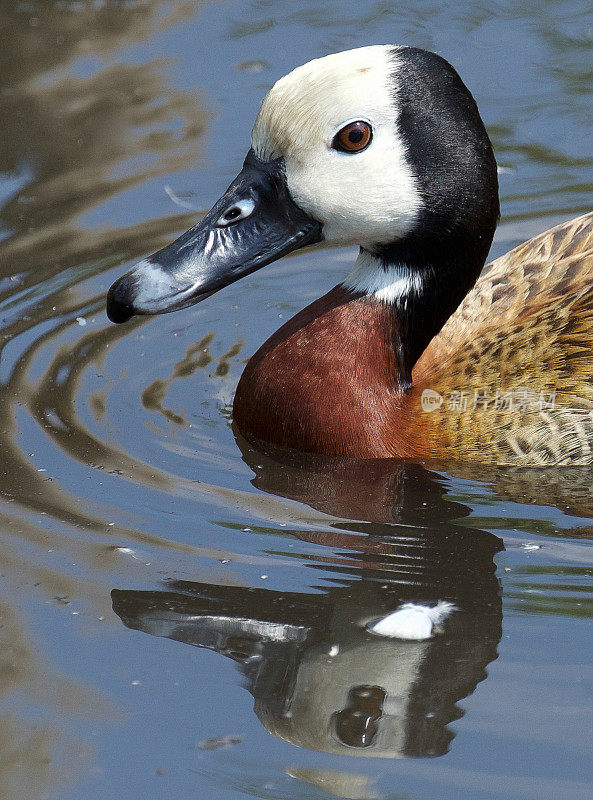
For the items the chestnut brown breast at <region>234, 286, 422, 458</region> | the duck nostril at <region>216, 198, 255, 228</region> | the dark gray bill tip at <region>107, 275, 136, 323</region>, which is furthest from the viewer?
the chestnut brown breast at <region>234, 286, 422, 458</region>

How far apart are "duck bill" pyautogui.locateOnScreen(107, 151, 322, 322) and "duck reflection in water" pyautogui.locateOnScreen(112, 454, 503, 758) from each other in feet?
2.63

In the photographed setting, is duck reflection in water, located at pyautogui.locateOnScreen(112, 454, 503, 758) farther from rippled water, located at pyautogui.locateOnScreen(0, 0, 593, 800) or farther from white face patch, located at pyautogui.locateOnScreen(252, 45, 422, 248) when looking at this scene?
white face patch, located at pyautogui.locateOnScreen(252, 45, 422, 248)

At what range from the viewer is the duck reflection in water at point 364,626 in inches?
139

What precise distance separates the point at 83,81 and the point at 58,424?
3.80m

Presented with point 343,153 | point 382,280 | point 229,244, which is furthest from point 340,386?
point 343,153

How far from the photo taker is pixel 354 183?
4691mm

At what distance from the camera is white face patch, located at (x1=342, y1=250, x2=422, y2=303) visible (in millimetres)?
4953

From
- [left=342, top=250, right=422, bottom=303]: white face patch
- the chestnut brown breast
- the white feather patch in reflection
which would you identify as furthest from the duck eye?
the white feather patch in reflection

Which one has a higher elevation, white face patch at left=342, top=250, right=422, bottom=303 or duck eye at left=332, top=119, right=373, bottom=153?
duck eye at left=332, top=119, right=373, bottom=153

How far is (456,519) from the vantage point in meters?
4.62

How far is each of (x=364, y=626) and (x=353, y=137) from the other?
172 cm

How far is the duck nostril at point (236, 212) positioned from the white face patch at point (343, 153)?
169 millimetres

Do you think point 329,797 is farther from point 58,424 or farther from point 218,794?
point 58,424

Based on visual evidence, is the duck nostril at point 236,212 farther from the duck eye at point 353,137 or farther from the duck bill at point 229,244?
the duck eye at point 353,137
